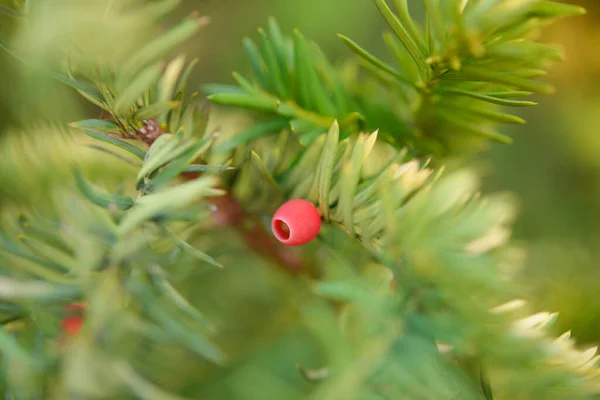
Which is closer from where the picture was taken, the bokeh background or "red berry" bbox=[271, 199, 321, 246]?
"red berry" bbox=[271, 199, 321, 246]

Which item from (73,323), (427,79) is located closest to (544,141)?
(427,79)

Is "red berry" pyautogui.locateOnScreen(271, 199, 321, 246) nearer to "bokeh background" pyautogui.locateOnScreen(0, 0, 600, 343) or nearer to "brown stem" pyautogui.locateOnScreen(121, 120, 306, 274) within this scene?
"brown stem" pyautogui.locateOnScreen(121, 120, 306, 274)

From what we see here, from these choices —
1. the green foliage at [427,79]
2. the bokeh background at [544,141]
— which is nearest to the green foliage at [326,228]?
the green foliage at [427,79]

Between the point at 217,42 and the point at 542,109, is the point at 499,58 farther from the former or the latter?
the point at 217,42

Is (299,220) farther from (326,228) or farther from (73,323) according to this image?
(73,323)

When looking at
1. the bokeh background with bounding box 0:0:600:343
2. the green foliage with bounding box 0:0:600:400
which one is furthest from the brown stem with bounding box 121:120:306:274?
the bokeh background with bounding box 0:0:600:343

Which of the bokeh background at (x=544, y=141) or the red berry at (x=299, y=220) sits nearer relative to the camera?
the red berry at (x=299, y=220)

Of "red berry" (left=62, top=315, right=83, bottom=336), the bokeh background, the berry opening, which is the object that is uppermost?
the bokeh background

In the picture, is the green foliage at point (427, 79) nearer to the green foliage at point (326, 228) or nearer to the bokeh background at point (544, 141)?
the green foliage at point (326, 228)
